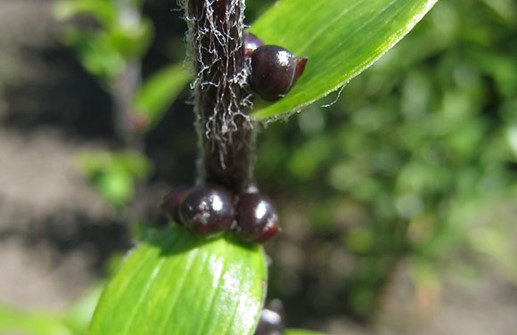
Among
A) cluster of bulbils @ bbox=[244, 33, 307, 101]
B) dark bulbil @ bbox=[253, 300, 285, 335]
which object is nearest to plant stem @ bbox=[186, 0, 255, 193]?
cluster of bulbils @ bbox=[244, 33, 307, 101]

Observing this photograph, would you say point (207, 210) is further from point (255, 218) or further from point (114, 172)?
point (114, 172)

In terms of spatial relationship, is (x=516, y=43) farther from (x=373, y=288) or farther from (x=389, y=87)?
(x=373, y=288)

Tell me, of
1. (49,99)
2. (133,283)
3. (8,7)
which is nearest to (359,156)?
(133,283)

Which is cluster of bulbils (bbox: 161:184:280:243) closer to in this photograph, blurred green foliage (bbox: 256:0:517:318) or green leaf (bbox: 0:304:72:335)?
green leaf (bbox: 0:304:72:335)

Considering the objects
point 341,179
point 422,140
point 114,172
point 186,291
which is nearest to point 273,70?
point 186,291

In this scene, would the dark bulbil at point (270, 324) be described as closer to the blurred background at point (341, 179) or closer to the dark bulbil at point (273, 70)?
the dark bulbil at point (273, 70)

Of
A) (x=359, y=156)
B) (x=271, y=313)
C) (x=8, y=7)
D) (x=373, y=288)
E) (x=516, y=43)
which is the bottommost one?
(x=271, y=313)

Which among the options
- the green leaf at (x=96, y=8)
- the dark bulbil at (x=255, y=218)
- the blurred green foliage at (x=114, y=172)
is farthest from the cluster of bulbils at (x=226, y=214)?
the blurred green foliage at (x=114, y=172)
